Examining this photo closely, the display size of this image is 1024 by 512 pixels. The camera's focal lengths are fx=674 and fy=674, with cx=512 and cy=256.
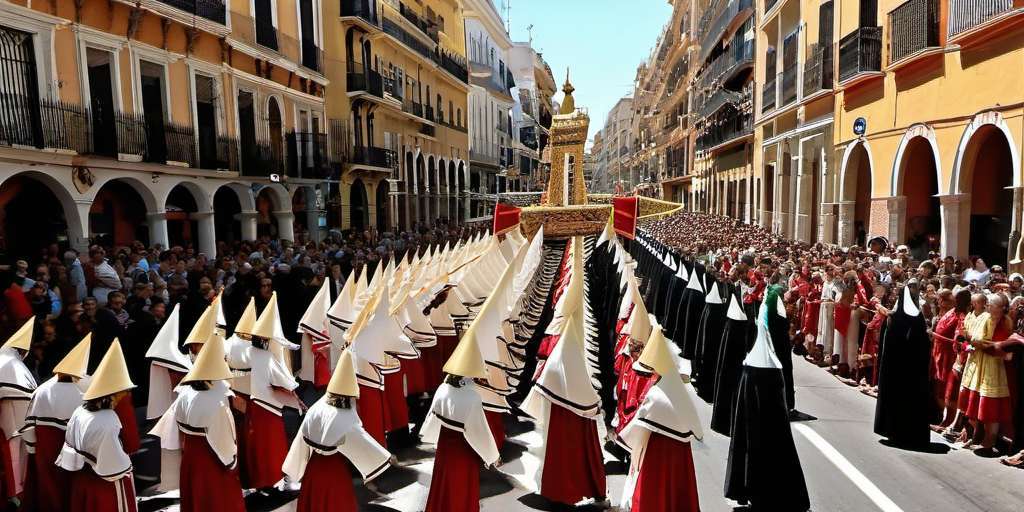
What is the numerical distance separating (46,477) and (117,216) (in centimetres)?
1135

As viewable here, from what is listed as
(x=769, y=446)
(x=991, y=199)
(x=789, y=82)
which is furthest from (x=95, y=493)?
(x=789, y=82)

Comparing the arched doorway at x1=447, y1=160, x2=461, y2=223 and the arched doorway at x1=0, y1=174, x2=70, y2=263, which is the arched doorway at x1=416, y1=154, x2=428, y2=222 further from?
the arched doorway at x1=0, y1=174, x2=70, y2=263

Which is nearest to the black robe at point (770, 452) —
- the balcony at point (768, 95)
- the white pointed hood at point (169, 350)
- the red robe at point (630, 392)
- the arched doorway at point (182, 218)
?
the red robe at point (630, 392)

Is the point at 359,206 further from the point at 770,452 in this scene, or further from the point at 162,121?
the point at 770,452

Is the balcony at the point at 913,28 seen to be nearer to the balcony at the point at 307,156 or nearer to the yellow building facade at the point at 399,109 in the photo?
the balcony at the point at 307,156

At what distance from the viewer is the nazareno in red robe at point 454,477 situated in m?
4.99

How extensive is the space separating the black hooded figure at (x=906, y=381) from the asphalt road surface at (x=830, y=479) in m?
0.21

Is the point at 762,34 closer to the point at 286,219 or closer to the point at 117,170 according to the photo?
the point at 286,219

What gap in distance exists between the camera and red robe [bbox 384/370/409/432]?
7039mm

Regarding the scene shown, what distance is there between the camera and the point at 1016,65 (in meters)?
10.3

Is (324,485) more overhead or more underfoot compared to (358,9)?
more underfoot

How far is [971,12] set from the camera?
1112 cm

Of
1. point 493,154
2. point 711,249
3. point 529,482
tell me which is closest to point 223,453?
point 529,482

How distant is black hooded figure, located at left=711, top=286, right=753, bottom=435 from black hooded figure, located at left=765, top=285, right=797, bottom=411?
0.42 meters
